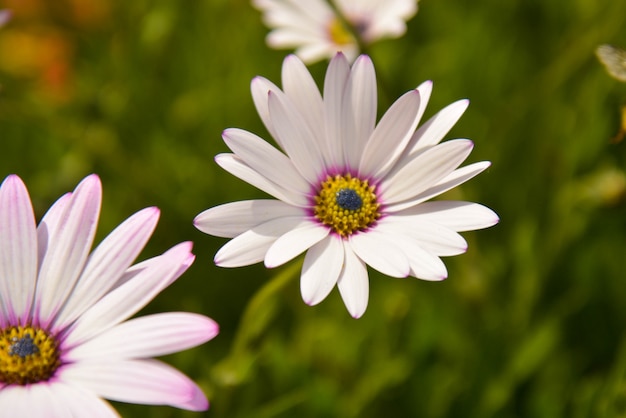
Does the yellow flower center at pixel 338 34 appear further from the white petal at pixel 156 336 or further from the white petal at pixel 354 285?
the white petal at pixel 156 336

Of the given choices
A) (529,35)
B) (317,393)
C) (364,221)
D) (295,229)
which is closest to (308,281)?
(295,229)

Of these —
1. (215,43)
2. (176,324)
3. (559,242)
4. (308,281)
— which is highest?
(215,43)

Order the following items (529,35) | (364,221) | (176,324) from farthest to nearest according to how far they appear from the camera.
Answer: (529,35) < (364,221) < (176,324)

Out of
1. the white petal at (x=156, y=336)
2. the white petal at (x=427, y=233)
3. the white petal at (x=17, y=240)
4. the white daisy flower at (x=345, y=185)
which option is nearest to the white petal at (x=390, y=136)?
the white daisy flower at (x=345, y=185)

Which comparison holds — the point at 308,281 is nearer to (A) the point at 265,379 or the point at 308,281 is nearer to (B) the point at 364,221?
(B) the point at 364,221

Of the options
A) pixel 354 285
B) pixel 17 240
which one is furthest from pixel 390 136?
pixel 17 240

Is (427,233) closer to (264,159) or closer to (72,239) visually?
(264,159)

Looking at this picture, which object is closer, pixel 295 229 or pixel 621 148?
pixel 295 229

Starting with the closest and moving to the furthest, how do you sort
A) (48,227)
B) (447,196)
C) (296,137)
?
1. (48,227)
2. (296,137)
3. (447,196)
